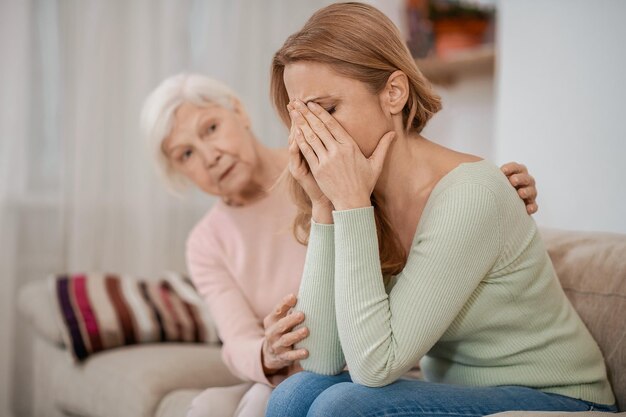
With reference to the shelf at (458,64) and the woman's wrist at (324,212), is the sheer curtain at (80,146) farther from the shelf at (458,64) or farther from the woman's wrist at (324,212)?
the woman's wrist at (324,212)

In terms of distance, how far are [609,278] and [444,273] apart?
521 mm

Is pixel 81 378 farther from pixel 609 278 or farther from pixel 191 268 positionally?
pixel 609 278

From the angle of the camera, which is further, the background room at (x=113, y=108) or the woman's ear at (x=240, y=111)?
the background room at (x=113, y=108)

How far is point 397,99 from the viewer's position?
1.25m

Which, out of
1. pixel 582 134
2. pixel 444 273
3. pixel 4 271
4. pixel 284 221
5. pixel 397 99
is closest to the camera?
pixel 444 273

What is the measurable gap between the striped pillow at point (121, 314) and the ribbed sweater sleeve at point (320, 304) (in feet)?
3.59

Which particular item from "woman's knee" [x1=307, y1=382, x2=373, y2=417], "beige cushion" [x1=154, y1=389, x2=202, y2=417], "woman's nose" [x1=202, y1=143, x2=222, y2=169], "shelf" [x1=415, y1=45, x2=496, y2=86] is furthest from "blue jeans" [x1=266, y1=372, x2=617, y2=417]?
"shelf" [x1=415, y1=45, x2=496, y2=86]

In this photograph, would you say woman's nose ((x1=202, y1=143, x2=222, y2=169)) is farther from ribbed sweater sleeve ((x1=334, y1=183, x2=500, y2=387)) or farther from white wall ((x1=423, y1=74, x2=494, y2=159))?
white wall ((x1=423, y1=74, x2=494, y2=159))

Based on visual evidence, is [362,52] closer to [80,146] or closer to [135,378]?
[135,378]

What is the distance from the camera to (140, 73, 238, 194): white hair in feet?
5.79

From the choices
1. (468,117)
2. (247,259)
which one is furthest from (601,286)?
(468,117)

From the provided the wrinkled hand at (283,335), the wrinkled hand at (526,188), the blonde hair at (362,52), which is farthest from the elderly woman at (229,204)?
the wrinkled hand at (526,188)

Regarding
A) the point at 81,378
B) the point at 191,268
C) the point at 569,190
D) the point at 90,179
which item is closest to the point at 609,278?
the point at 569,190

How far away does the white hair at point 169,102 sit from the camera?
1.76 meters
